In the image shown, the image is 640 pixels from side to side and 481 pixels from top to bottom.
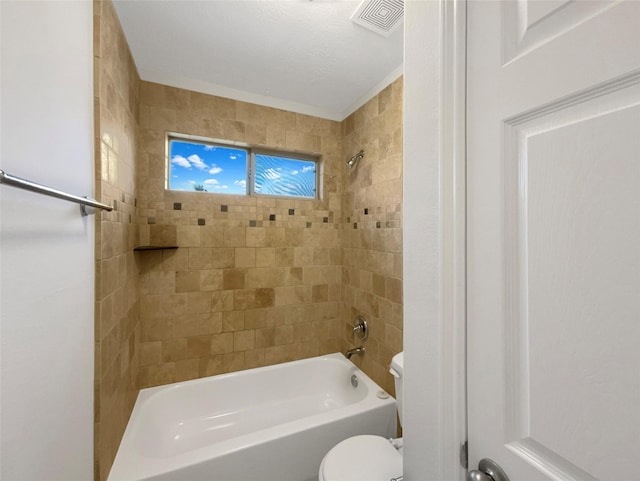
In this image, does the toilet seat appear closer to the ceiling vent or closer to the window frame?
the window frame

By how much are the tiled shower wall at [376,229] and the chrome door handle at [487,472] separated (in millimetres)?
1167

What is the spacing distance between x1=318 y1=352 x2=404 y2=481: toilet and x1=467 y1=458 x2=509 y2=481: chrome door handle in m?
0.63

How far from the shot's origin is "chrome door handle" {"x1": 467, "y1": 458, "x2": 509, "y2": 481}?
20.4 inches

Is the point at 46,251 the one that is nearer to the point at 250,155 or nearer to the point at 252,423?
the point at 250,155

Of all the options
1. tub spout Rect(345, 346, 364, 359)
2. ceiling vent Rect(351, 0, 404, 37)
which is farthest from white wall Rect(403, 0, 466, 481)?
tub spout Rect(345, 346, 364, 359)

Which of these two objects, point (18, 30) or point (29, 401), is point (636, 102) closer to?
point (18, 30)

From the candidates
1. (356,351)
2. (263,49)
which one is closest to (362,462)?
(356,351)

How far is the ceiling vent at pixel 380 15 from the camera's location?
1.25 m

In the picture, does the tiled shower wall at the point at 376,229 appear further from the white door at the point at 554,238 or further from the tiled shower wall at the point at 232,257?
the white door at the point at 554,238

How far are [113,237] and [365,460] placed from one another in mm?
1603

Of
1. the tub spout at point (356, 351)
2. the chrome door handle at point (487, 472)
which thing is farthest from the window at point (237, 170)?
the chrome door handle at point (487, 472)

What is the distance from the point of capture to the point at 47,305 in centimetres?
71

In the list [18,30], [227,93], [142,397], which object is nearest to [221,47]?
[227,93]

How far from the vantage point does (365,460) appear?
1.17m
